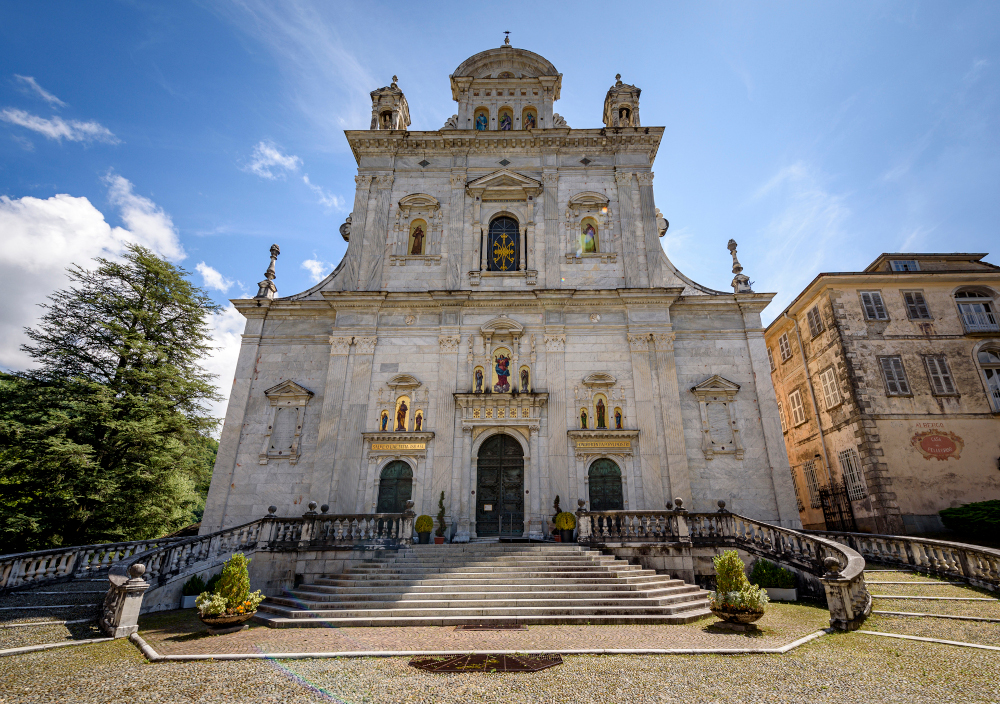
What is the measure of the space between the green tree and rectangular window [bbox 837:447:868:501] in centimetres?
2808

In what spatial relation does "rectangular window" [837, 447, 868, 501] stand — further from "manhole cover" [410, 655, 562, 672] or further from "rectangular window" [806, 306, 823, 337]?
"manhole cover" [410, 655, 562, 672]

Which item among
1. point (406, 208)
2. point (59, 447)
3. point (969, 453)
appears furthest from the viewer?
point (406, 208)

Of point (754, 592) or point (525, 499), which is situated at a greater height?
point (525, 499)

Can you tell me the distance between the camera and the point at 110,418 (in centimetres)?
1881

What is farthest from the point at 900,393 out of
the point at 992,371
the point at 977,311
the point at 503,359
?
the point at 503,359

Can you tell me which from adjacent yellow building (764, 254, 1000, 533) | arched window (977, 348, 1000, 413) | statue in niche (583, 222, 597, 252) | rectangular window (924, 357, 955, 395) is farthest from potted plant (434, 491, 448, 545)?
arched window (977, 348, 1000, 413)

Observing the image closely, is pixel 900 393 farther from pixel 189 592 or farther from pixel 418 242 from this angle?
pixel 189 592

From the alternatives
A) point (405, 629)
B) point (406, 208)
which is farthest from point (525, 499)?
point (406, 208)

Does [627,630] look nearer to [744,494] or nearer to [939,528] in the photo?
[744,494]

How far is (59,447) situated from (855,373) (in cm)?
3082

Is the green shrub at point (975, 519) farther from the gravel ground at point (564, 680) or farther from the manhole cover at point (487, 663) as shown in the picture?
the manhole cover at point (487, 663)

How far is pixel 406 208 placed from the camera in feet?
74.3

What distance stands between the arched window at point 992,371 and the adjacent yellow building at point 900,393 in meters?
0.04

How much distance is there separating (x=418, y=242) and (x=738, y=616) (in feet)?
61.1
